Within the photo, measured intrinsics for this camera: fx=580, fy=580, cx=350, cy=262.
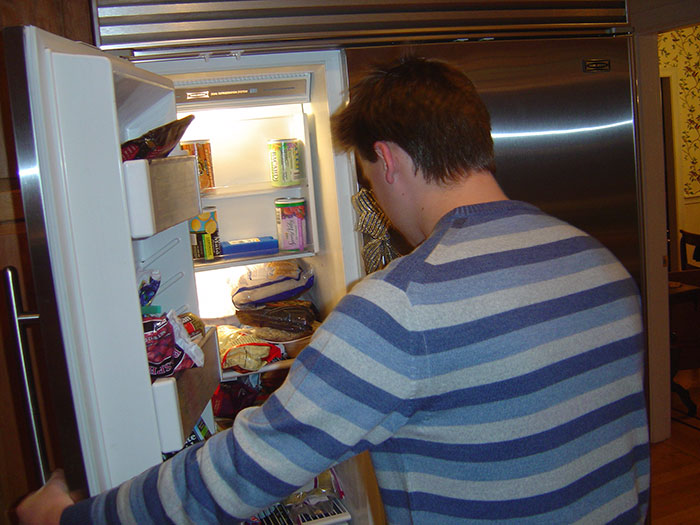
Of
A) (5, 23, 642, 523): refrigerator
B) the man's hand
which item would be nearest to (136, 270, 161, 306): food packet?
(5, 23, 642, 523): refrigerator

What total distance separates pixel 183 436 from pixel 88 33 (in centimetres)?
117

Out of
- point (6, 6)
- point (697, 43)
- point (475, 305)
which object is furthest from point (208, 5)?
point (697, 43)

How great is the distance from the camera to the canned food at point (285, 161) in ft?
6.61

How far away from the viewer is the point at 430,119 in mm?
888

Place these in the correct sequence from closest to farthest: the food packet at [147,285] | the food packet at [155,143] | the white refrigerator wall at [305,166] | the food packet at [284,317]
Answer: the food packet at [155,143] < the food packet at [147,285] < the white refrigerator wall at [305,166] < the food packet at [284,317]

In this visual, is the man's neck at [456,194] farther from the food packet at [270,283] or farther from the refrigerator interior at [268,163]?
the food packet at [270,283]

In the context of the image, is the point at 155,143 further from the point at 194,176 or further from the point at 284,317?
the point at 284,317

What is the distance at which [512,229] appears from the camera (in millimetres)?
797

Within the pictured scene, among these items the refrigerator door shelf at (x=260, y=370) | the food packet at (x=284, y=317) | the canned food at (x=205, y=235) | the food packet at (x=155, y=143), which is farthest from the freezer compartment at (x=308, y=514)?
the food packet at (x=155, y=143)

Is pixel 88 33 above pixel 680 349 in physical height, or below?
above

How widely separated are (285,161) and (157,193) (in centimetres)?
105

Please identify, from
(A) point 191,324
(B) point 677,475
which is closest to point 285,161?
(A) point 191,324

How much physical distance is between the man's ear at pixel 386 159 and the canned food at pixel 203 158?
45.3 inches

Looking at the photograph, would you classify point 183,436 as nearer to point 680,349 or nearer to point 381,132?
point 381,132
